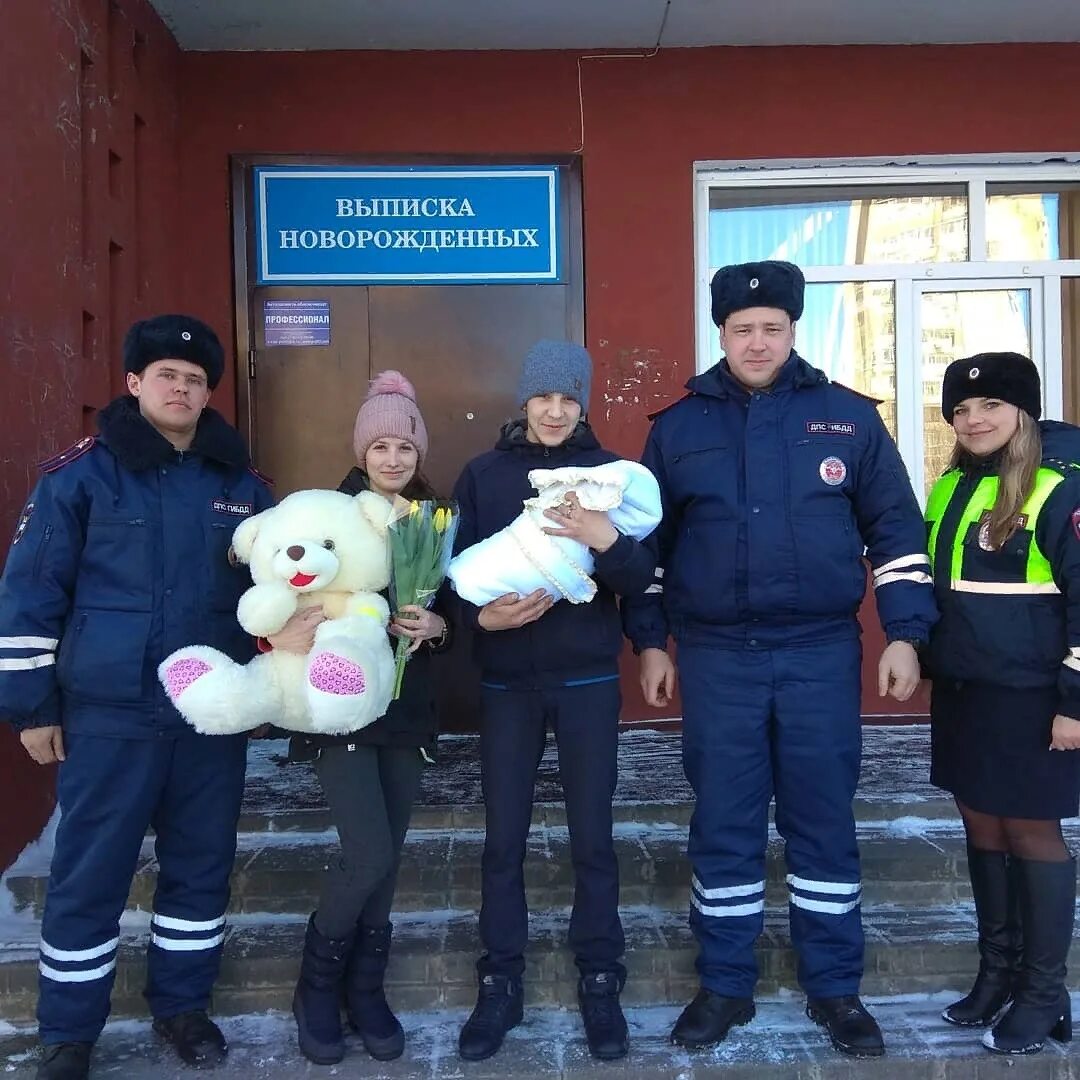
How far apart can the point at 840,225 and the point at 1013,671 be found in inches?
132

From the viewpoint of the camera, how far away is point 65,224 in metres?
3.52

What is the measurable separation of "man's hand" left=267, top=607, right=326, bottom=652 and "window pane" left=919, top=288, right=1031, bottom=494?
12.7 feet

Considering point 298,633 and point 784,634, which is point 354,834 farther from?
point 784,634

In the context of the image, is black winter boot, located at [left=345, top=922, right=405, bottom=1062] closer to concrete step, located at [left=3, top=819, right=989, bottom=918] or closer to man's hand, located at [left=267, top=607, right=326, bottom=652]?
concrete step, located at [left=3, top=819, right=989, bottom=918]

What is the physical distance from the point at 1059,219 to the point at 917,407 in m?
1.26

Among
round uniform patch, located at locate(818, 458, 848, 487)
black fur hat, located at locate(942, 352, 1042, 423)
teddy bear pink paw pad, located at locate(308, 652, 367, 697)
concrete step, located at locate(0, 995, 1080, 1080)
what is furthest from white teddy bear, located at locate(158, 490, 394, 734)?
black fur hat, located at locate(942, 352, 1042, 423)

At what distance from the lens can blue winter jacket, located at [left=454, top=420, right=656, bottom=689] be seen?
260 cm

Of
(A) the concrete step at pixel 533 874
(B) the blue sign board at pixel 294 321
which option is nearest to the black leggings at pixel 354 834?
(A) the concrete step at pixel 533 874

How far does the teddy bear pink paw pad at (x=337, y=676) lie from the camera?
2311mm

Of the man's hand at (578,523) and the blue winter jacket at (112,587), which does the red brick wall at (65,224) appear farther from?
the man's hand at (578,523)

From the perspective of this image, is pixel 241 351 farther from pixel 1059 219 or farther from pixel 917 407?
pixel 1059 219

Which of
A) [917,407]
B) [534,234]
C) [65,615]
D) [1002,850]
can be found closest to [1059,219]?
[917,407]

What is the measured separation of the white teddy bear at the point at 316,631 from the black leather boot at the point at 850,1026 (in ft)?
4.89

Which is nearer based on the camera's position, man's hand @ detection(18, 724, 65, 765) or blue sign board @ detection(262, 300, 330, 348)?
man's hand @ detection(18, 724, 65, 765)
